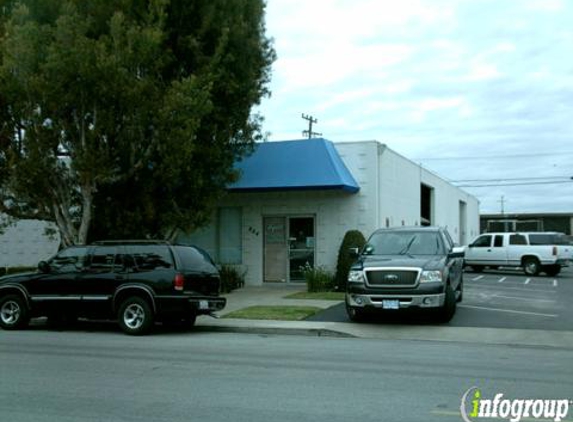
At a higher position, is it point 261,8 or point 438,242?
point 261,8

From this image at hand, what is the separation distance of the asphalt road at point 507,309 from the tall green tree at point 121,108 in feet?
17.6

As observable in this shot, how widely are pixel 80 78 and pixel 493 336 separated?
1054 centimetres

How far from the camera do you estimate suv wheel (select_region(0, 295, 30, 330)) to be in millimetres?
13938

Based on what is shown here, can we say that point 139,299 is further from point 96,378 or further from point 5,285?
point 96,378

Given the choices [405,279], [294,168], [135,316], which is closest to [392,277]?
[405,279]

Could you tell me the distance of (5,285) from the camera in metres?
14.2

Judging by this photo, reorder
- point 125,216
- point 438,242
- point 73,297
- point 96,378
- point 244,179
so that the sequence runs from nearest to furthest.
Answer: point 96,378
point 73,297
point 438,242
point 125,216
point 244,179

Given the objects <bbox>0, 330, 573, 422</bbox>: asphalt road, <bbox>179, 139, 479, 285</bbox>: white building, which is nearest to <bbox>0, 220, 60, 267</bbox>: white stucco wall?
<bbox>179, 139, 479, 285</bbox>: white building

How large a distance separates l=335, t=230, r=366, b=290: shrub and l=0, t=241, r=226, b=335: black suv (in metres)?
7.20

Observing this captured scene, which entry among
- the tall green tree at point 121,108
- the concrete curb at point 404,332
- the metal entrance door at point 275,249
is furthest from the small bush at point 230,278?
the concrete curb at point 404,332

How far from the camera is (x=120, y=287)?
1315 centimetres

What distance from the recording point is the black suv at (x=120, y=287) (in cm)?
1292

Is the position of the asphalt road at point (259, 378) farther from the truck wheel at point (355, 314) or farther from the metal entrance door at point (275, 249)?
the metal entrance door at point (275, 249)

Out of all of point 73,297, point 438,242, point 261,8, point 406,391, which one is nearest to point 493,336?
point 438,242
